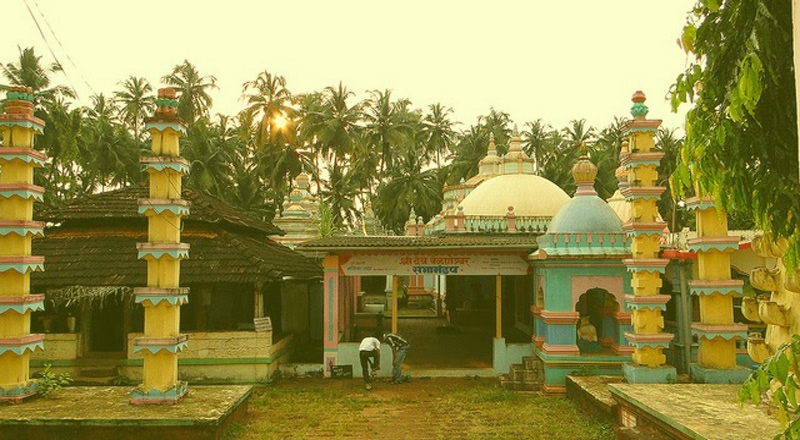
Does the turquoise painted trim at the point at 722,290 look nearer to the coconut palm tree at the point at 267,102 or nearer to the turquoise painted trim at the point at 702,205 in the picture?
the turquoise painted trim at the point at 702,205

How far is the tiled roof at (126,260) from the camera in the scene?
13445 millimetres

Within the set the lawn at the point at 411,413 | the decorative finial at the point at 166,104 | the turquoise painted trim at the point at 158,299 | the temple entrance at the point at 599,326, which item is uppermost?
the decorative finial at the point at 166,104

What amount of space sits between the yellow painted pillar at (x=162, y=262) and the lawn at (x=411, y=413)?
1491mm

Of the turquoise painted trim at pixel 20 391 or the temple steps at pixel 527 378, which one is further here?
the temple steps at pixel 527 378

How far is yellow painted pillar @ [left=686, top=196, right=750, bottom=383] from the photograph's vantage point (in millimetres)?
9484

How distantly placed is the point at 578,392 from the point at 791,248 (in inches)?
347

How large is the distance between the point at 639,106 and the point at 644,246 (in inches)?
98.5

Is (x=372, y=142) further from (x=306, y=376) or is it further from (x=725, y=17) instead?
(x=725, y=17)

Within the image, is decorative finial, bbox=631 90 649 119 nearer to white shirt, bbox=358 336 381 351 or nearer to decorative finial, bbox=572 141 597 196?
decorative finial, bbox=572 141 597 196

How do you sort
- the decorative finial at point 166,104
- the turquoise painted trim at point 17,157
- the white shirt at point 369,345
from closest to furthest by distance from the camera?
the turquoise painted trim at point 17,157
the decorative finial at point 166,104
the white shirt at point 369,345

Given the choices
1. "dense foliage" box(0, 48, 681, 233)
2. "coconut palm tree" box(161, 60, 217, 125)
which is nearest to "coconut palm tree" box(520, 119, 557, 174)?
"dense foliage" box(0, 48, 681, 233)

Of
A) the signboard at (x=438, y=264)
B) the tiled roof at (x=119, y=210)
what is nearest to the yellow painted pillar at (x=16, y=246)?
the tiled roof at (x=119, y=210)

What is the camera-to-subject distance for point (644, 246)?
10.8 meters

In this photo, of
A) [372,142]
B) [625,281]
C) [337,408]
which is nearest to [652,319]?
[625,281]
